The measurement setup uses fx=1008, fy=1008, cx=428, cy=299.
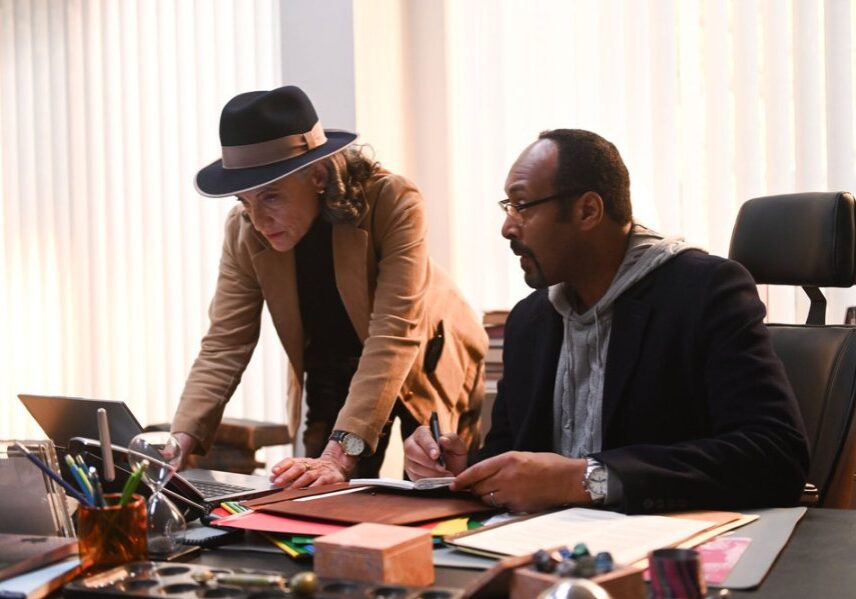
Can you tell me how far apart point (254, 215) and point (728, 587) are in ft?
4.84

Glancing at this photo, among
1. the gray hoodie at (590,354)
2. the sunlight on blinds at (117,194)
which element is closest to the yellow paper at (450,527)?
the gray hoodie at (590,354)

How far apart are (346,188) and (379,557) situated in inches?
56.2

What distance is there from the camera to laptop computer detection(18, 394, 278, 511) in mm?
1458

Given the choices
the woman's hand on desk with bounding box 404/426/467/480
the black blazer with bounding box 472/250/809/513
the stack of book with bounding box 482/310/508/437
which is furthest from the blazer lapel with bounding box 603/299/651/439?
the stack of book with bounding box 482/310/508/437

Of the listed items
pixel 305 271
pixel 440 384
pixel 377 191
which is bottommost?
pixel 440 384

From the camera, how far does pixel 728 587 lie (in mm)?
1009

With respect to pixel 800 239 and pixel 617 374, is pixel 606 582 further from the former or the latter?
pixel 800 239

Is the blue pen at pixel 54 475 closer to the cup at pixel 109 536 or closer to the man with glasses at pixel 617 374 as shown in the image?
the cup at pixel 109 536

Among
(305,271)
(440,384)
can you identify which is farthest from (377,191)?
(440,384)

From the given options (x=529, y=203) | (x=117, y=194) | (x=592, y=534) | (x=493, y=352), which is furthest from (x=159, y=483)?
(x=117, y=194)

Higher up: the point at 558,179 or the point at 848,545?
→ the point at 558,179

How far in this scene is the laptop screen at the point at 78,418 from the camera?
1.63m

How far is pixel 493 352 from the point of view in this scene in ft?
11.0

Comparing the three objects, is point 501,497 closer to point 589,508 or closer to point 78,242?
point 589,508
